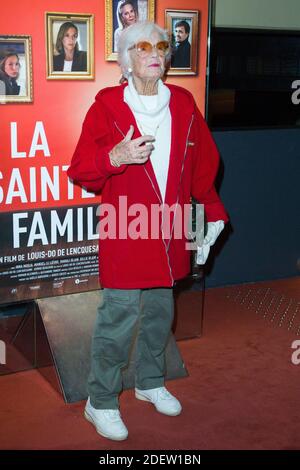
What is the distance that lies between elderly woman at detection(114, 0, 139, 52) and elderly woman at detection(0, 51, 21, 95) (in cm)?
42

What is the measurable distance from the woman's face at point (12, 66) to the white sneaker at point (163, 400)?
4.41 ft

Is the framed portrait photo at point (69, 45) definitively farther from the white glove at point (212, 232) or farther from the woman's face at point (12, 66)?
the white glove at point (212, 232)

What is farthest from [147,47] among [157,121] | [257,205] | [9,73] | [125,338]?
[257,205]

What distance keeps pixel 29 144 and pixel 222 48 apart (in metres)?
1.64

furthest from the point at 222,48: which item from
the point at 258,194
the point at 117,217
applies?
the point at 117,217

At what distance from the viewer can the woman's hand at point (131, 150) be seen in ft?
6.92

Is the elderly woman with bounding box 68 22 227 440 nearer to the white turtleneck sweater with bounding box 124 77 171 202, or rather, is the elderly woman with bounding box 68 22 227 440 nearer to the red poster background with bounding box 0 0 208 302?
the white turtleneck sweater with bounding box 124 77 171 202

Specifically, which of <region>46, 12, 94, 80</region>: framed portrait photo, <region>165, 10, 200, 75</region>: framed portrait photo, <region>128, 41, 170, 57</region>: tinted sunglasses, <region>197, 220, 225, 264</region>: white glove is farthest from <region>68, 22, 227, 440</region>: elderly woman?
<region>165, 10, 200, 75</region>: framed portrait photo

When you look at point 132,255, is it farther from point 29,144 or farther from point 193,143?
point 29,144

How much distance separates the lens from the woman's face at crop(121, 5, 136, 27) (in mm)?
2721

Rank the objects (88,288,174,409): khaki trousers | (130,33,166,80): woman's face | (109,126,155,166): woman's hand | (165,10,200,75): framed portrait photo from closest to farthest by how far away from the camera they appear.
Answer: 1. (109,126,155,166): woman's hand
2. (130,33,166,80): woman's face
3. (88,288,174,409): khaki trousers
4. (165,10,200,75): framed portrait photo

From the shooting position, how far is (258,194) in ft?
13.4

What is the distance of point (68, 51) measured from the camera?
8.69 ft

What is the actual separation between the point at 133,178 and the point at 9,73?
2.26 feet
